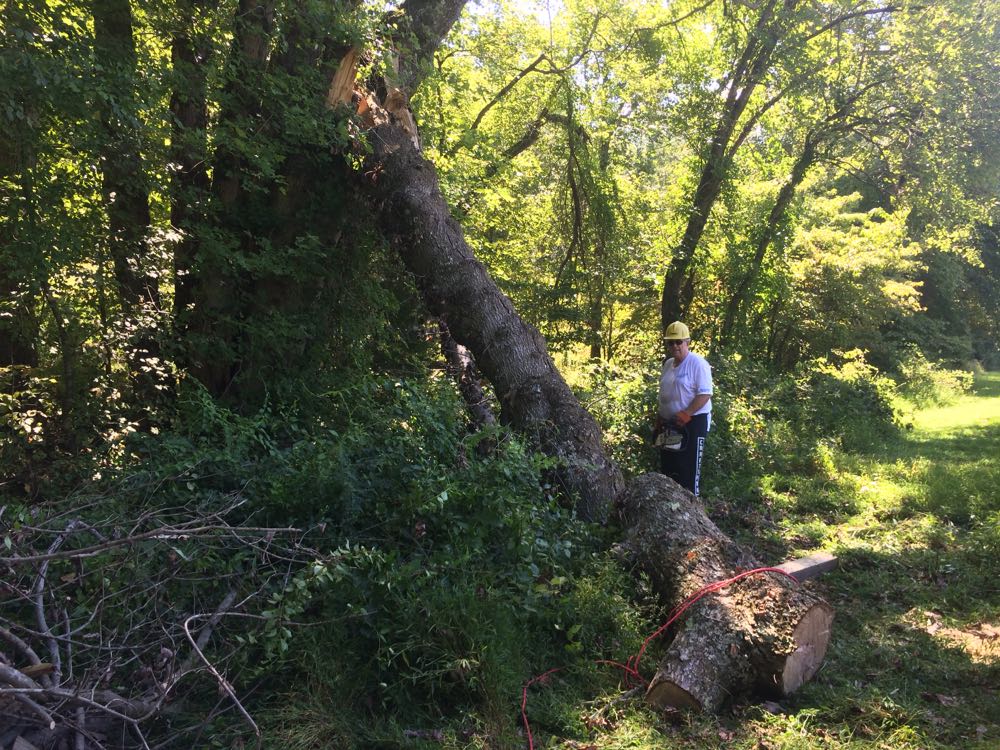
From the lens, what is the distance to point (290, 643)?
3.53 metres

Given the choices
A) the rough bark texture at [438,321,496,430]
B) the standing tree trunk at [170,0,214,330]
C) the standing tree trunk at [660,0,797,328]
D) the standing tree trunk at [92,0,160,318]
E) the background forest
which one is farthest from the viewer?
the standing tree trunk at [660,0,797,328]

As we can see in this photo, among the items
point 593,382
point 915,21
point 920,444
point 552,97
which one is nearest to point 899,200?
point 915,21

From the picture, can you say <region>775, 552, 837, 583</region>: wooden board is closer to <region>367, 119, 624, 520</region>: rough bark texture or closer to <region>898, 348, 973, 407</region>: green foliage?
<region>367, 119, 624, 520</region>: rough bark texture

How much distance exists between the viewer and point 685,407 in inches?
248

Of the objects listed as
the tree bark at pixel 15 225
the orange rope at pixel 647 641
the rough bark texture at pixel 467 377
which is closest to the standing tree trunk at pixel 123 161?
the tree bark at pixel 15 225

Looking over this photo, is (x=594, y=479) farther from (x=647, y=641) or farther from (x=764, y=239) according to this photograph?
Answer: (x=764, y=239)

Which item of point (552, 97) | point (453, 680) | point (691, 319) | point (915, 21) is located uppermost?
point (915, 21)

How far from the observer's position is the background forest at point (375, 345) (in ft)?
11.2

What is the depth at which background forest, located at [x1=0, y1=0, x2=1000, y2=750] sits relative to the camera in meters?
3.43

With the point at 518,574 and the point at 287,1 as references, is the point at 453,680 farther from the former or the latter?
the point at 287,1

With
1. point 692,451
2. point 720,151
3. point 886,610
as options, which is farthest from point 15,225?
point 720,151

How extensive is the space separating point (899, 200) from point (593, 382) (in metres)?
11.2

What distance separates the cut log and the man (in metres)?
1.63

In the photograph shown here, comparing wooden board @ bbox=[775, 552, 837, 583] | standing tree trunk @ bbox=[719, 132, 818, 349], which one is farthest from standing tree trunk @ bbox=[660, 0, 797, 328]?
wooden board @ bbox=[775, 552, 837, 583]
